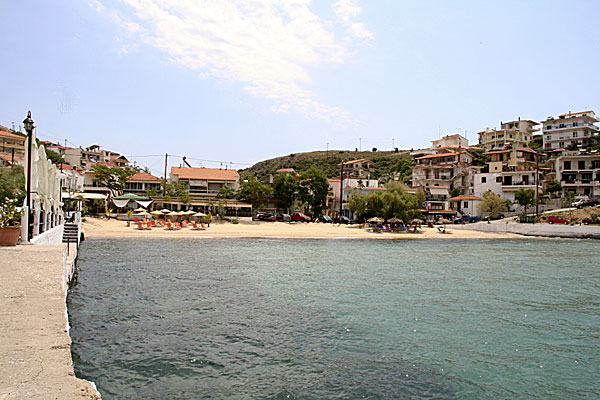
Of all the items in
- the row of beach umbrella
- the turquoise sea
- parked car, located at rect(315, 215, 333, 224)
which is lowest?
the turquoise sea

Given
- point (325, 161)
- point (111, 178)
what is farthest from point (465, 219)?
point (325, 161)

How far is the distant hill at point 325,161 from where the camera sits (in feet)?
381

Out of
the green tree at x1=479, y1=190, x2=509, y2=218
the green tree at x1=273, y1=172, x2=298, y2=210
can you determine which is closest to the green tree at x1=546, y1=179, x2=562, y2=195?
the green tree at x1=479, y1=190, x2=509, y2=218

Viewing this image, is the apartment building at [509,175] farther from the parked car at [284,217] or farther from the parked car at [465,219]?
the parked car at [284,217]

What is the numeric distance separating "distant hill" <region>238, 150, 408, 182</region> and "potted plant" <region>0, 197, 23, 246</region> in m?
94.8

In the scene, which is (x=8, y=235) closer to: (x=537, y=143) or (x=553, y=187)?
(x=553, y=187)

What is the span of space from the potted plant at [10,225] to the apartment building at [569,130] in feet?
305

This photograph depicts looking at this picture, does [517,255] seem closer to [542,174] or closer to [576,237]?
[576,237]

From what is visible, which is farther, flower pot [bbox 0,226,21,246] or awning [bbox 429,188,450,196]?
awning [bbox 429,188,450,196]

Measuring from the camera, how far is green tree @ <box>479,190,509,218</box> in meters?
63.6

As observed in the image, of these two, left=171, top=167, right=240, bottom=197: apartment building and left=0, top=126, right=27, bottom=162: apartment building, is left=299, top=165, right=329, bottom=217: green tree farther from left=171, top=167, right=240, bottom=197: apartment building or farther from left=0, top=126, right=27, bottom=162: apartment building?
left=0, top=126, right=27, bottom=162: apartment building

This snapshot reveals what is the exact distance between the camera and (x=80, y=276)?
1870 centimetres

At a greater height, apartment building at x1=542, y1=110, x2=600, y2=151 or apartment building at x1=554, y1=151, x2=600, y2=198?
apartment building at x1=542, y1=110, x2=600, y2=151

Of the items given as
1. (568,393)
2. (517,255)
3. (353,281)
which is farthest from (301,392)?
(517,255)
